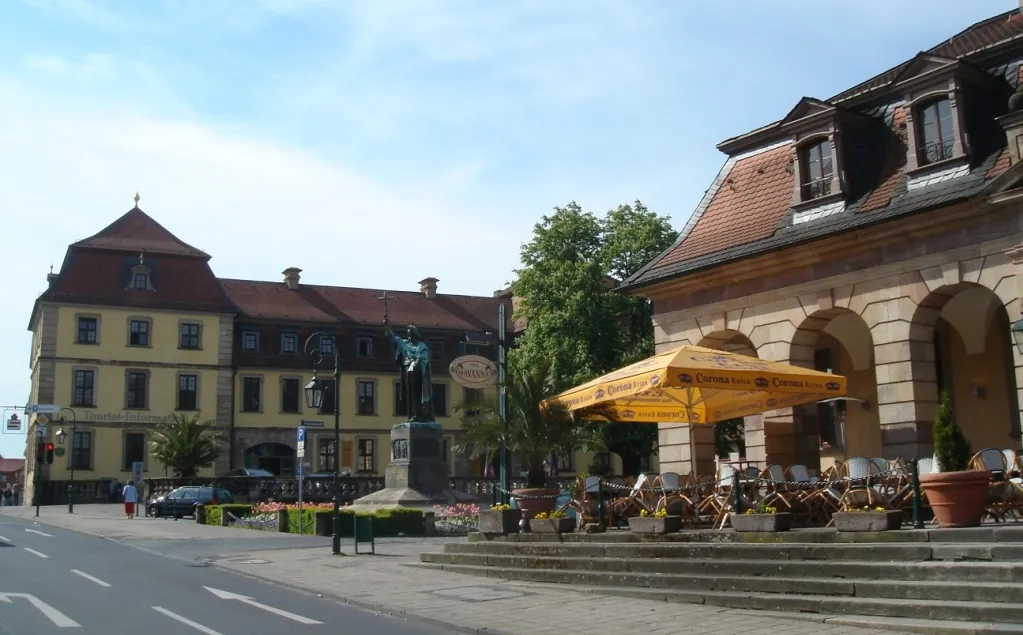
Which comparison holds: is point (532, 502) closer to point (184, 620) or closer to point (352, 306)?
point (184, 620)

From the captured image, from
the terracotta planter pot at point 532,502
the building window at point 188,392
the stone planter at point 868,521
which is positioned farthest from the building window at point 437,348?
the stone planter at point 868,521

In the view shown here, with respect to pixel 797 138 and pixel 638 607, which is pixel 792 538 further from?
pixel 797 138

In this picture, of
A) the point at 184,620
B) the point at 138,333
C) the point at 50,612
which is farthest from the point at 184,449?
the point at 184,620

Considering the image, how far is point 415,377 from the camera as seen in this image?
105 ft

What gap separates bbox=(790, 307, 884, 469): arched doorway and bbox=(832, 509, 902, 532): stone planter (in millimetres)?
8502

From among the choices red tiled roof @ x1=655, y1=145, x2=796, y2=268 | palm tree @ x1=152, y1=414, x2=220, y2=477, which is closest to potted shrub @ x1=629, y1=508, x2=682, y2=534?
red tiled roof @ x1=655, y1=145, x2=796, y2=268

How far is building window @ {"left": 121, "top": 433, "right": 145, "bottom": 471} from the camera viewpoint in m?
59.1

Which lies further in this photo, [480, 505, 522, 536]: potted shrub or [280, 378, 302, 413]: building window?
[280, 378, 302, 413]: building window

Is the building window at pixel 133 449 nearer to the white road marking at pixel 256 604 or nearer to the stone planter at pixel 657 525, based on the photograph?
the white road marking at pixel 256 604

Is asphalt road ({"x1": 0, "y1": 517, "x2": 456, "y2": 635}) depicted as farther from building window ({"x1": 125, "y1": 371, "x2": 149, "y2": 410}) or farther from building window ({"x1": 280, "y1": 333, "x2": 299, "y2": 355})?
building window ({"x1": 280, "y1": 333, "x2": 299, "y2": 355})

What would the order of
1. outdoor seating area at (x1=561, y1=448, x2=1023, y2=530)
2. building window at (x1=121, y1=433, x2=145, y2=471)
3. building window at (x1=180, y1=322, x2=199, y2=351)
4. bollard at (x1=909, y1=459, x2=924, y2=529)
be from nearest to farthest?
bollard at (x1=909, y1=459, x2=924, y2=529)
outdoor seating area at (x1=561, y1=448, x2=1023, y2=530)
building window at (x1=121, y1=433, x2=145, y2=471)
building window at (x1=180, y1=322, x2=199, y2=351)

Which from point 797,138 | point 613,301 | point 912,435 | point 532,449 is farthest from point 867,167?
point 613,301

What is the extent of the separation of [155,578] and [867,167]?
580 inches

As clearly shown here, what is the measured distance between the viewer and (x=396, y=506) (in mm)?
30344
